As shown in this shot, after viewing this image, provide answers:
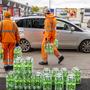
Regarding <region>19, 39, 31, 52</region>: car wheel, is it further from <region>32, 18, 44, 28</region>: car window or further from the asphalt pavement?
<region>32, 18, 44, 28</region>: car window

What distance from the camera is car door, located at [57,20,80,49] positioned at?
15.4 metres

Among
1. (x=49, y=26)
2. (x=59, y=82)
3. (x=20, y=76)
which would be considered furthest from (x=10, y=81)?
(x=49, y=26)

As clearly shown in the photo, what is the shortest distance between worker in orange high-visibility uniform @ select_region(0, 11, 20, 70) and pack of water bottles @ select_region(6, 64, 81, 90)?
90.3 inches

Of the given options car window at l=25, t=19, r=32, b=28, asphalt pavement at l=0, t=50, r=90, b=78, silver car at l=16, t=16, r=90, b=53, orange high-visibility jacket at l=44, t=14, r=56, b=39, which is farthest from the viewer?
car window at l=25, t=19, r=32, b=28

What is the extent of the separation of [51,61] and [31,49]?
9.37ft

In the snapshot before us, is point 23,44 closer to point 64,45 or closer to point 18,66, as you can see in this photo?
point 64,45

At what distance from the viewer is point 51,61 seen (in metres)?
13.2

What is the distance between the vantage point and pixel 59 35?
15398 mm

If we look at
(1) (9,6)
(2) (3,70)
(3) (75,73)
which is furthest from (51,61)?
(1) (9,6)

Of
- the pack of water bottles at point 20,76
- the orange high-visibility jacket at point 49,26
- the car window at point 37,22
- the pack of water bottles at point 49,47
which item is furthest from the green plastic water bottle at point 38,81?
the car window at point 37,22

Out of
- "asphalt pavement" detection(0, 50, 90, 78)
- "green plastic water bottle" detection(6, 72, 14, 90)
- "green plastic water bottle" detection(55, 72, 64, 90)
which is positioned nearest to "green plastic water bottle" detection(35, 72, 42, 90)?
"green plastic water bottle" detection(55, 72, 64, 90)

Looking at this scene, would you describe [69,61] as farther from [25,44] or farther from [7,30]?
[7,30]

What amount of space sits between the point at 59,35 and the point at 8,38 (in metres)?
4.91

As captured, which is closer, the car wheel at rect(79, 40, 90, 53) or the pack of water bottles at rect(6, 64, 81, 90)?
the pack of water bottles at rect(6, 64, 81, 90)
